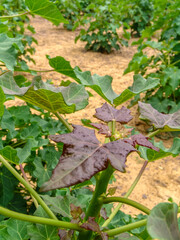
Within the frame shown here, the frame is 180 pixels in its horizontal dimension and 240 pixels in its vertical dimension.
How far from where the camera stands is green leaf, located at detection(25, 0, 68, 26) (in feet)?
4.29

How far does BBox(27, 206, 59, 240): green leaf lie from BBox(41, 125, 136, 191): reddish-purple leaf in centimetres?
32

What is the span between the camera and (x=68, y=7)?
8328mm

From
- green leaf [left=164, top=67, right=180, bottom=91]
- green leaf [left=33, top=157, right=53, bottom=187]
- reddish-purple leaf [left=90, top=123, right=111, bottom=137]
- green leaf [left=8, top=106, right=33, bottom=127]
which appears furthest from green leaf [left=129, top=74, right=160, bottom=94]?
green leaf [left=164, top=67, right=180, bottom=91]

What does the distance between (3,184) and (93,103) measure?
267cm

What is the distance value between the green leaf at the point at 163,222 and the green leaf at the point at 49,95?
32 centimetres

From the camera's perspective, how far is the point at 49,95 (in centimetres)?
65

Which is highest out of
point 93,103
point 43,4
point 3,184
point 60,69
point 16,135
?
point 43,4

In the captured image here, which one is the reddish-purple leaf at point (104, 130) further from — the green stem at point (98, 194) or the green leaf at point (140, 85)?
the green leaf at point (140, 85)

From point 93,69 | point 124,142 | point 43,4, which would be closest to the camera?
point 124,142

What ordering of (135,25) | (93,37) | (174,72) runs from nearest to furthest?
(174,72) → (93,37) → (135,25)

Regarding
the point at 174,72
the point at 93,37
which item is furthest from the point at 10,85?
the point at 93,37

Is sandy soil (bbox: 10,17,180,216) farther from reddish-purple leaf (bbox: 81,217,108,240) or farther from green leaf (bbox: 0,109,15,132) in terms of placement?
green leaf (bbox: 0,109,15,132)

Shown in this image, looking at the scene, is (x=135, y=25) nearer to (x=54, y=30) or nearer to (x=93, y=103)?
(x=54, y=30)

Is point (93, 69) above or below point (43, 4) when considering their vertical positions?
below
